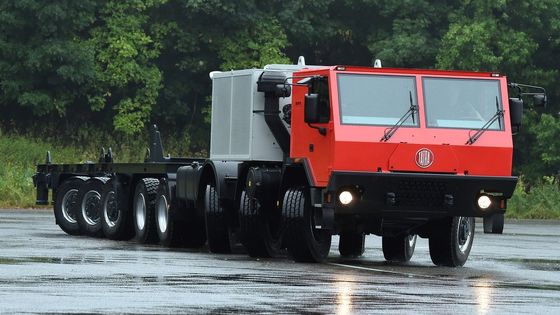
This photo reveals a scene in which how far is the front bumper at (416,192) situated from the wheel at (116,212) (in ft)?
24.1

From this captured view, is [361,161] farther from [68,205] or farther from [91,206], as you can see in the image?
[68,205]

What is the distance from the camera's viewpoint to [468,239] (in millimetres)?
23672

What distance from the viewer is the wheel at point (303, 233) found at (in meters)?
22.7

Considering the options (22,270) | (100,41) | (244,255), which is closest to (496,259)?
(244,255)

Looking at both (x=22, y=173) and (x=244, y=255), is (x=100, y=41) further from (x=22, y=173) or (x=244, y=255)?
(x=244, y=255)

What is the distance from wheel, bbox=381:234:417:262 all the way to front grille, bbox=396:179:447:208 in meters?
2.28

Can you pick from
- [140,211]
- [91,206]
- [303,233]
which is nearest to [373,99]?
[303,233]

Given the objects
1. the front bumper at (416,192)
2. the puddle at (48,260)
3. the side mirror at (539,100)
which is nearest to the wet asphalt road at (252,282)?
the puddle at (48,260)

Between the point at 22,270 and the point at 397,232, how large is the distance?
5933 millimetres

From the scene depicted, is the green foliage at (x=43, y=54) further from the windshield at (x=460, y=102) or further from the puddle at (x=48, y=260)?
the puddle at (x=48, y=260)

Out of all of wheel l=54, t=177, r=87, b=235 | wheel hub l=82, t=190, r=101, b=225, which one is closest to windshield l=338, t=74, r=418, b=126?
wheel hub l=82, t=190, r=101, b=225

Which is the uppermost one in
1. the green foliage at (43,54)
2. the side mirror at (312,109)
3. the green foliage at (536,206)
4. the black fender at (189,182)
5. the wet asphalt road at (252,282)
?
the green foliage at (43,54)

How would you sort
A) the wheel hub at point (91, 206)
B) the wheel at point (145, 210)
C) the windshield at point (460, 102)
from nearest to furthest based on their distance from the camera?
1. the windshield at point (460, 102)
2. the wheel at point (145, 210)
3. the wheel hub at point (91, 206)

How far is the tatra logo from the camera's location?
73.3ft
